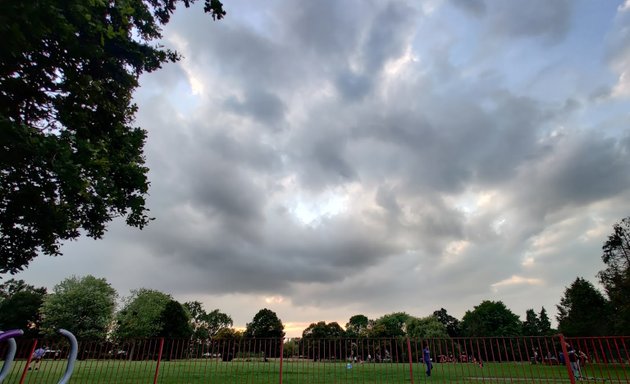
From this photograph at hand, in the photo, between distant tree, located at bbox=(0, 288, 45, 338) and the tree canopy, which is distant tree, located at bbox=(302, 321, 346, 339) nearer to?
distant tree, located at bbox=(0, 288, 45, 338)

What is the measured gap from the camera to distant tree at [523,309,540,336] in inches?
4213

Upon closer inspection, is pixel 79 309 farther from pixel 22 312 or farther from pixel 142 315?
pixel 22 312

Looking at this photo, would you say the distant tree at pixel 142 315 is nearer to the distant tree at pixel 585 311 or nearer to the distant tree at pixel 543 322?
the distant tree at pixel 585 311

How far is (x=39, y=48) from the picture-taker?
8.76 m

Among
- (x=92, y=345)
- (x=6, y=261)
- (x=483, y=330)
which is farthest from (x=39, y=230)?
(x=483, y=330)

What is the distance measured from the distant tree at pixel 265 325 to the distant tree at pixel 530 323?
73.5 meters

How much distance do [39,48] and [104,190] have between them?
3713 millimetres

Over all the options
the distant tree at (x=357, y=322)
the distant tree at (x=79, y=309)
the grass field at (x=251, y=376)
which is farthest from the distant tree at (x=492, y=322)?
the distant tree at (x=79, y=309)

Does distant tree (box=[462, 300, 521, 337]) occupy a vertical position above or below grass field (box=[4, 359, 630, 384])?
above

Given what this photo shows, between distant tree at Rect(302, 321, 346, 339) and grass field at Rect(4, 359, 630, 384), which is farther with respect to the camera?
distant tree at Rect(302, 321, 346, 339)

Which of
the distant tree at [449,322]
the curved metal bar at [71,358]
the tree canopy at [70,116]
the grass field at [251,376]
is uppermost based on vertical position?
the distant tree at [449,322]

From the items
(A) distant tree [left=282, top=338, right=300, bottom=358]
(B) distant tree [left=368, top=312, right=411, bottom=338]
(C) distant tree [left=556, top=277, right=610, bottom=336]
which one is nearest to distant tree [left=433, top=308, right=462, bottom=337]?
(B) distant tree [left=368, top=312, right=411, bottom=338]

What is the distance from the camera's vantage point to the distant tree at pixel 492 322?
83938 millimetres

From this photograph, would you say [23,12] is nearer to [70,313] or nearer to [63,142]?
[63,142]
